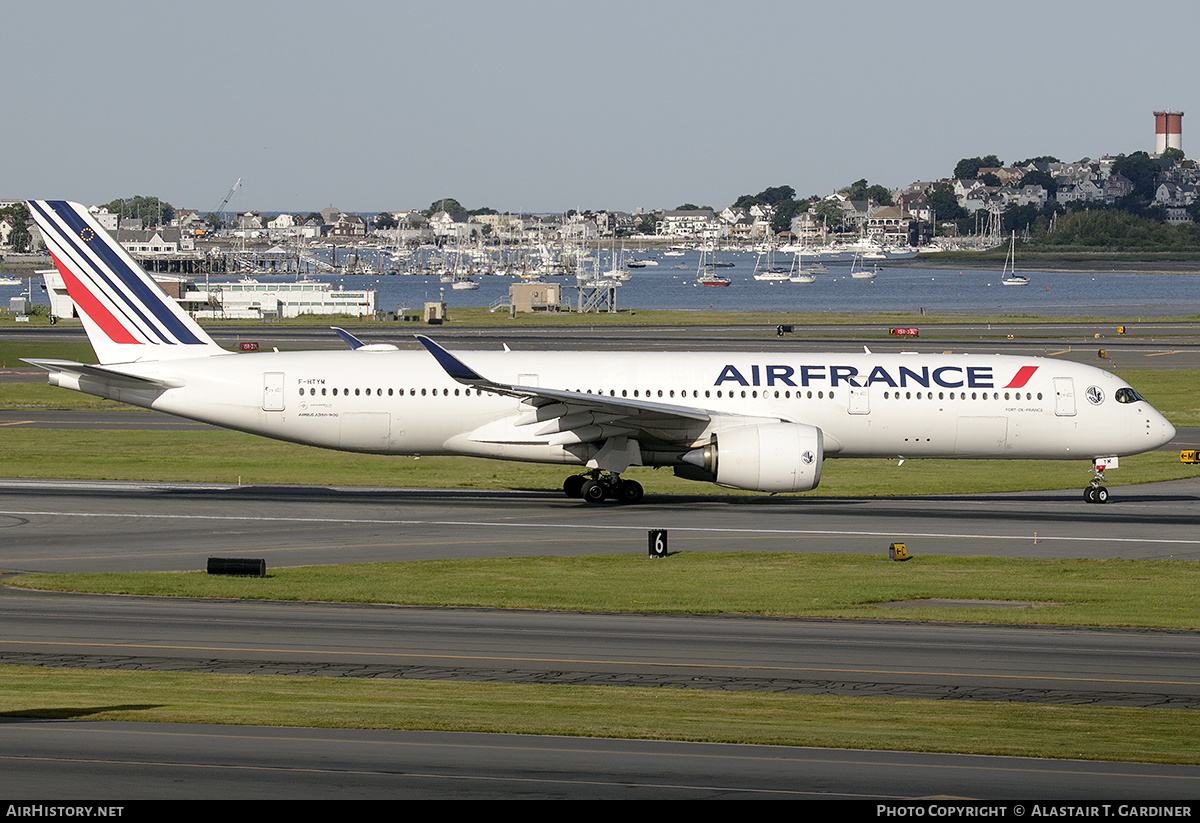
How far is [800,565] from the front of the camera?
100 feet

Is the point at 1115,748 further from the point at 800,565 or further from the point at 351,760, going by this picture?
the point at 800,565

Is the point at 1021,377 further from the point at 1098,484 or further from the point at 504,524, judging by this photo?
the point at 504,524

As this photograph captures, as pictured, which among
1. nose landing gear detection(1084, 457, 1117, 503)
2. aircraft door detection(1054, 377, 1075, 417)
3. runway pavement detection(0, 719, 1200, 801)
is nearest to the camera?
runway pavement detection(0, 719, 1200, 801)

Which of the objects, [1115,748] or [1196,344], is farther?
[1196,344]

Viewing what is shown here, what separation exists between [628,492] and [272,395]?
35.8ft

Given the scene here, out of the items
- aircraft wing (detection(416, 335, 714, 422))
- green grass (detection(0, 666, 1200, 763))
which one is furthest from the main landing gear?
green grass (detection(0, 666, 1200, 763))

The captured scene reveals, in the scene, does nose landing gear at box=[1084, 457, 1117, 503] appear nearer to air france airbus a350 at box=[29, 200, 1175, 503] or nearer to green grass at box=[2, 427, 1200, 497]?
air france airbus a350 at box=[29, 200, 1175, 503]

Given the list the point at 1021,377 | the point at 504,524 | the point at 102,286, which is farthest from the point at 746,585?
the point at 102,286

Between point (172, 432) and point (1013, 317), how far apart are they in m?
92.7

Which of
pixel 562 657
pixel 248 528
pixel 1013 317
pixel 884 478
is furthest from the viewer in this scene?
pixel 1013 317

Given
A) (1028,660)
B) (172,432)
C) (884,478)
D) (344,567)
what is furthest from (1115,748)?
(172,432)

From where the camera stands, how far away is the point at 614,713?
60.8ft

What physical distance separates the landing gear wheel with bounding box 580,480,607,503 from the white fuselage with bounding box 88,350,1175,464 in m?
0.80

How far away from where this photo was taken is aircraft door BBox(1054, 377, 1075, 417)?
133ft
